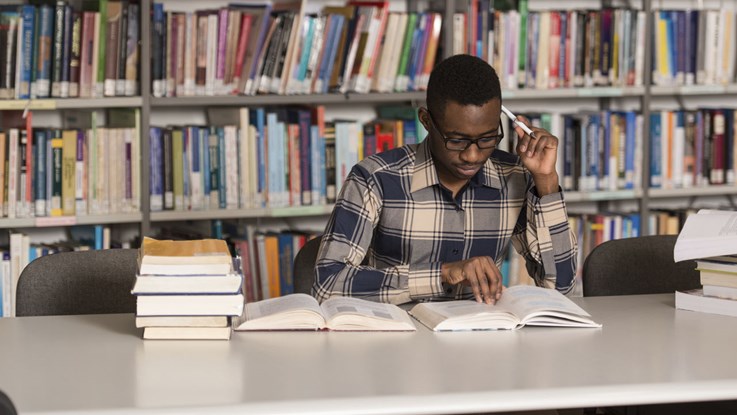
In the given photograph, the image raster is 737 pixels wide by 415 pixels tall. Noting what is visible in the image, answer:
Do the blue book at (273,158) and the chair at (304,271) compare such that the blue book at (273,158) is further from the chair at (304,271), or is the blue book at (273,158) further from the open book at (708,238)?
the open book at (708,238)

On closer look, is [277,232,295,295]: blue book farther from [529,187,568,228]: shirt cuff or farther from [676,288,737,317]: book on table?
[676,288,737,317]: book on table

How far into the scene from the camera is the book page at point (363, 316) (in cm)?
187

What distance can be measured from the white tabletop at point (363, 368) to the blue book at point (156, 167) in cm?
135

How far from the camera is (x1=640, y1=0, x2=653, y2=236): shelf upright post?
3818mm

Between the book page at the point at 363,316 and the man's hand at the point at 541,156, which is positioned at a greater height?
the man's hand at the point at 541,156

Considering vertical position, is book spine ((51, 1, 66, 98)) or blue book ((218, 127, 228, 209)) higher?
book spine ((51, 1, 66, 98))

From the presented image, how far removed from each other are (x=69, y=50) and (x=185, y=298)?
166cm

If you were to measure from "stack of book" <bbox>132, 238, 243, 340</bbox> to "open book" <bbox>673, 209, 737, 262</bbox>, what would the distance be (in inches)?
34.6

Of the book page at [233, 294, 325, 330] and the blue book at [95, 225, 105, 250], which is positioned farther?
the blue book at [95, 225, 105, 250]

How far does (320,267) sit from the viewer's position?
219cm

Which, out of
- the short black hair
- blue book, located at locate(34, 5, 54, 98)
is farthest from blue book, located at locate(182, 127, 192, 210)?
the short black hair

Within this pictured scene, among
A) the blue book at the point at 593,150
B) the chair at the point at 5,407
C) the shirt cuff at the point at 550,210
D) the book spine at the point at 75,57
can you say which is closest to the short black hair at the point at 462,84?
the shirt cuff at the point at 550,210

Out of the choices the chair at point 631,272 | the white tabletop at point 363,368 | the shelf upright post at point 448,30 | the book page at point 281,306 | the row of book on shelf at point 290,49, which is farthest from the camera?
the shelf upright post at point 448,30

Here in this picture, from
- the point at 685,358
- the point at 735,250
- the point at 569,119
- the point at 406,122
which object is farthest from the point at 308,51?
the point at 685,358
